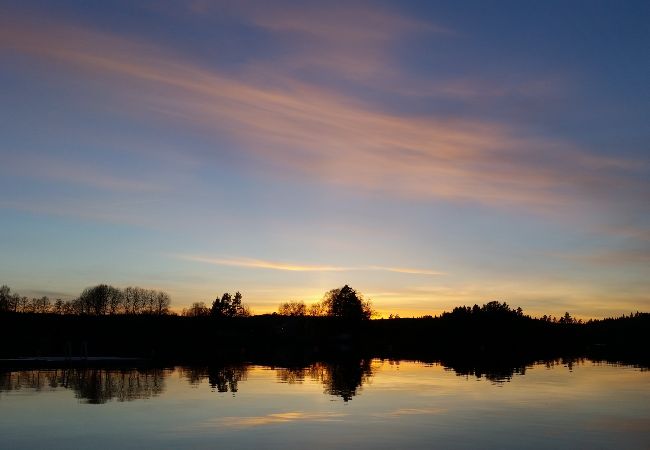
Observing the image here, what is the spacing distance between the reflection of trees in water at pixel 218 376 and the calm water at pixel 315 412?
333 mm

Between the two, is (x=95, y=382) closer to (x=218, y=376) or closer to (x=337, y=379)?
(x=218, y=376)

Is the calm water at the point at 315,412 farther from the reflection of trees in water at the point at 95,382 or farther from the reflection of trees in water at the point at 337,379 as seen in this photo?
the reflection of trees in water at the point at 337,379

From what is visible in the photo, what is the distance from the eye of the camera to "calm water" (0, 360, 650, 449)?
3478 centimetres

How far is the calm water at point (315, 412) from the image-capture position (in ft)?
114

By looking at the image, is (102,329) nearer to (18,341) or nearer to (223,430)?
(18,341)

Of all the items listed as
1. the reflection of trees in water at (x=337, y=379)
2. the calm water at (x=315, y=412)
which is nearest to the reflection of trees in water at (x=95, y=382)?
the calm water at (x=315, y=412)

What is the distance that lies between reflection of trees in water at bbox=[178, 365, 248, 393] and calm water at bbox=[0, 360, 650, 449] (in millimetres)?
333

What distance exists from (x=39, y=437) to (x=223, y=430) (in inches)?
393

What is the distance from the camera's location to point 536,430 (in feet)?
128

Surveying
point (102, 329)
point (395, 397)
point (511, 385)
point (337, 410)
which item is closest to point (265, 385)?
point (395, 397)

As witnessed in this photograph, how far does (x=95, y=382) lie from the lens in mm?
68125

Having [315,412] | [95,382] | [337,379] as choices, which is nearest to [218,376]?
[337,379]

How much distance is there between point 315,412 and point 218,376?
35766 millimetres

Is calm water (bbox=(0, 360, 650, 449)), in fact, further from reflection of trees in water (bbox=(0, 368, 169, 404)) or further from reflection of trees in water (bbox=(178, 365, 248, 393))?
reflection of trees in water (bbox=(178, 365, 248, 393))
